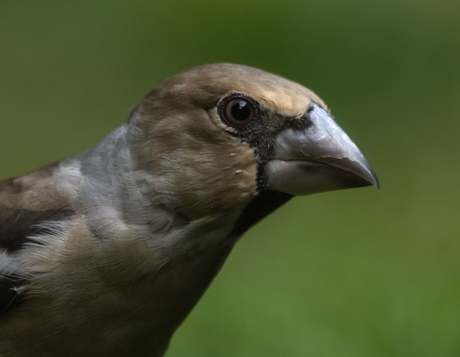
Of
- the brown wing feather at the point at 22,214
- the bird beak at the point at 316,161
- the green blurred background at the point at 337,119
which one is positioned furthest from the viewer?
the green blurred background at the point at 337,119

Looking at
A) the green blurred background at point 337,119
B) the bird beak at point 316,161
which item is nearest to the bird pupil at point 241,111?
the bird beak at point 316,161

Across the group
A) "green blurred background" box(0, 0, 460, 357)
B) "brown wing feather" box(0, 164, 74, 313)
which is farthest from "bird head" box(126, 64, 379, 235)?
"green blurred background" box(0, 0, 460, 357)

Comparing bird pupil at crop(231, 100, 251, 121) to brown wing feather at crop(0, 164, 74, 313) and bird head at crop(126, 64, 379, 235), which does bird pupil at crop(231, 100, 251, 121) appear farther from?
brown wing feather at crop(0, 164, 74, 313)

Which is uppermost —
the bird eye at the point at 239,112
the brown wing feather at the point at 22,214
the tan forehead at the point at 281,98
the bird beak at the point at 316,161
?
the tan forehead at the point at 281,98

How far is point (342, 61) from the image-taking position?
26.8 feet

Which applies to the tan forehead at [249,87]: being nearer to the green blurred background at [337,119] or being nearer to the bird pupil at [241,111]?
the bird pupil at [241,111]

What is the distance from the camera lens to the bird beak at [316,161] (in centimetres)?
296

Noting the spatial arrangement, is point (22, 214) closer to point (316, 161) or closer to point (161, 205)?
point (161, 205)

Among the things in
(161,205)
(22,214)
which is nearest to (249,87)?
(161,205)

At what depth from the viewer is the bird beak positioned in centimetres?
296

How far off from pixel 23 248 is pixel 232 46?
5142 millimetres

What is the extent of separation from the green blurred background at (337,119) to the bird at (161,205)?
1.44 m

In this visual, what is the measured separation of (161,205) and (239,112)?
0.35m

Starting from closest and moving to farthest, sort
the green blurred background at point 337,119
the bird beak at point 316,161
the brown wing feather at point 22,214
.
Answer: the bird beak at point 316,161, the brown wing feather at point 22,214, the green blurred background at point 337,119
